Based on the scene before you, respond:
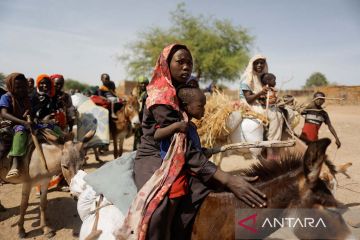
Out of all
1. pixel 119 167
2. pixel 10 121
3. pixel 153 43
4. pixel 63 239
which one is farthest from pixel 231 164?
pixel 153 43

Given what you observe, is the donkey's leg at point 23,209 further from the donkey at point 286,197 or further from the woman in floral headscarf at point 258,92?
the woman in floral headscarf at point 258,92

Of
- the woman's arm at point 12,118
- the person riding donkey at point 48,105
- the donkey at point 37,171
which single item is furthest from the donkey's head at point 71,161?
the person riding donkey at point 48,105

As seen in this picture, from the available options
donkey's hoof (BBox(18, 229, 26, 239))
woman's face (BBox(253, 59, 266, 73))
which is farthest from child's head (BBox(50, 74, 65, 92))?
woman's face (BBox(253, 59, 266, 73))

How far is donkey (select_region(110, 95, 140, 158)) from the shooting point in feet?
30.0

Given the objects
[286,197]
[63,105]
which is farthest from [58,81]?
[286,197]

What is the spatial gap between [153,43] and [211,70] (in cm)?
725

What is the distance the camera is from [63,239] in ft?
15.1

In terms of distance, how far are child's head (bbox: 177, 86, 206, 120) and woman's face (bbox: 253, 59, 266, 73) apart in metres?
4.01

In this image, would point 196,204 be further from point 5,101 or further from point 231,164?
point 231,164

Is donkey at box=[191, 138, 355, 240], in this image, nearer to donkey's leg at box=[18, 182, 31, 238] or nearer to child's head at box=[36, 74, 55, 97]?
donkey's leg at box=[18, 182, 31, 238]

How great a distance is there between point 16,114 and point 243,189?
4.47 meters

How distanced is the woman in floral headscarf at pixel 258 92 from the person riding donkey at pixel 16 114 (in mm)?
4141

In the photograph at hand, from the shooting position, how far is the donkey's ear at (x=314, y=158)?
1.50 metres

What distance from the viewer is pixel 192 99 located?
200 cm
